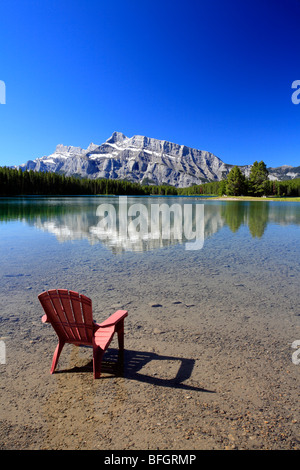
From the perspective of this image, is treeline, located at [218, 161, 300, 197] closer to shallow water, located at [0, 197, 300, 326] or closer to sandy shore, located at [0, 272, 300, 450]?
shallow water, located at [0, 197, 300, 326]

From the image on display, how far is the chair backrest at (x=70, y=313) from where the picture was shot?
4.45 metres

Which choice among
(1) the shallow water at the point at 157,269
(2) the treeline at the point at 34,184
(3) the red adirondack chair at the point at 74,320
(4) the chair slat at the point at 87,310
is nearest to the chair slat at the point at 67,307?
(3) the red adirondack chair at the point at 74,320

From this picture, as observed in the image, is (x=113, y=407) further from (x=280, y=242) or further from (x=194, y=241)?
(x=280, y=242)

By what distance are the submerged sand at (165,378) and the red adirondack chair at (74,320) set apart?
21.5 inches

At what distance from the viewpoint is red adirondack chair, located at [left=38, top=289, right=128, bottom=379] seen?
4461mm

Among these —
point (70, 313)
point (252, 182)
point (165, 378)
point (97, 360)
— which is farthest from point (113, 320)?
point (252, 182)

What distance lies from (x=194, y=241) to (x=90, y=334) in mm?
13788

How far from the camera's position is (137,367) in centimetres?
489

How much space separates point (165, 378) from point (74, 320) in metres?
1.91

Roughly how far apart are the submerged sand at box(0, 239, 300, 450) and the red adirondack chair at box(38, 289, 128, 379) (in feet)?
1.79

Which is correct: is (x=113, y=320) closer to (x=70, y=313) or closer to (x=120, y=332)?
(x=120, y=332)

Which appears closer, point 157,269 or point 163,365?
point 163,365

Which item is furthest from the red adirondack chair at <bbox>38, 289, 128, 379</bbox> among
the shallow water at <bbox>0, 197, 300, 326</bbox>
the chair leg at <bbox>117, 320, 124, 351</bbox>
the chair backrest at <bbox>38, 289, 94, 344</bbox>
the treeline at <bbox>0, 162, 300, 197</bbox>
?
the treeline at <bbox>0, 162, 300, 197</bbox>
